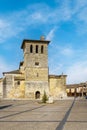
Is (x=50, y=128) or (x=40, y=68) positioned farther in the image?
(x=40, y=68)

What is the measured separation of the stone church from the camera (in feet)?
186

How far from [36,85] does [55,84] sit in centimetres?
486

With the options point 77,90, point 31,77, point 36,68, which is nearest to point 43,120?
point 31,77

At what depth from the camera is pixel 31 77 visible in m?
56.8

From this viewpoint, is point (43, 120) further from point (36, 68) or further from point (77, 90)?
point (77, 90)

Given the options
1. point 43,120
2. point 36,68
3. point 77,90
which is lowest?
point 43,120

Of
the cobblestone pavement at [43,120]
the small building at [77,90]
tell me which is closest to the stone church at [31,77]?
the cobblestone pavement at [43,120]

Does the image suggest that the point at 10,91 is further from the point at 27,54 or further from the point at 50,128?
the point at 50,128

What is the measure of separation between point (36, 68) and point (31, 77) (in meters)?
2.16

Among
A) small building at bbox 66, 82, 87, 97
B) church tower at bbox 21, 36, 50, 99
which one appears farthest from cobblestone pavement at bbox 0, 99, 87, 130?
small building at bbox 66, 82, 87, 97

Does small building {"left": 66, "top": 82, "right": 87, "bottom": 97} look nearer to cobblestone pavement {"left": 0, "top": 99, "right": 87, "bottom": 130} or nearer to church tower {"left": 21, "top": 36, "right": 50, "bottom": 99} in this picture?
church tower {"left": 21, "top": 36, "right": 50, "bottom": 99}

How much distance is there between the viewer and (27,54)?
5725 cm

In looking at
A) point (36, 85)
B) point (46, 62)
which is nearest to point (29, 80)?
point (36, 85)

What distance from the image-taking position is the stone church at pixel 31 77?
56.6m
